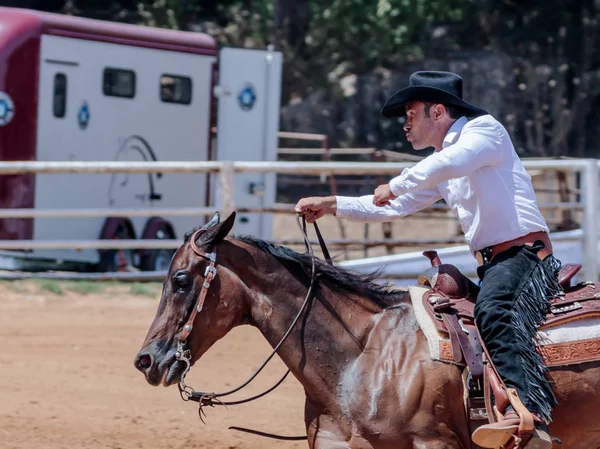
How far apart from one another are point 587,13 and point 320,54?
634 centimetres

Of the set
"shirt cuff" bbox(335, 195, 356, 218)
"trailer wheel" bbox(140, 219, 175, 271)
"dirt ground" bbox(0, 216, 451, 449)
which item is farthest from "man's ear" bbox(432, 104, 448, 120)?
"trailer wheel" bbox(140, 219, 175, 271)

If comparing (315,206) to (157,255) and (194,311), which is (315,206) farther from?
(157,255)

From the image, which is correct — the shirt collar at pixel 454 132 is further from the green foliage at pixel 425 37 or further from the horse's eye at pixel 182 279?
the green foliage at pixel 425 37

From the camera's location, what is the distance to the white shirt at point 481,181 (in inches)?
171

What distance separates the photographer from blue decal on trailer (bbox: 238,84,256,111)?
13.5 m

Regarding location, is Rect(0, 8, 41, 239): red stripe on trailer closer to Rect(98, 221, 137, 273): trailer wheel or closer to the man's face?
Rect(98, 221, 137, 273): trailer wheel

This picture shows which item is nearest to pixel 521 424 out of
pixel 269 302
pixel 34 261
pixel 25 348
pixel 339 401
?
pixel 339 401

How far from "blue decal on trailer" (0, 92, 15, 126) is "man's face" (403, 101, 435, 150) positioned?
319 inches

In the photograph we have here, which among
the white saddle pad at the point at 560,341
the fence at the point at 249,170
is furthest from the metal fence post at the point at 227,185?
the white saddle pad at the point at 560,341

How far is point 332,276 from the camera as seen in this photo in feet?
15.6

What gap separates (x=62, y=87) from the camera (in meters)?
12.5

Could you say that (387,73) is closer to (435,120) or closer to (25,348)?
(25,348)

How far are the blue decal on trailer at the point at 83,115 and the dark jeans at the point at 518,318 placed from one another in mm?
8977

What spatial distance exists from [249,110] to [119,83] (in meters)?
1.65
